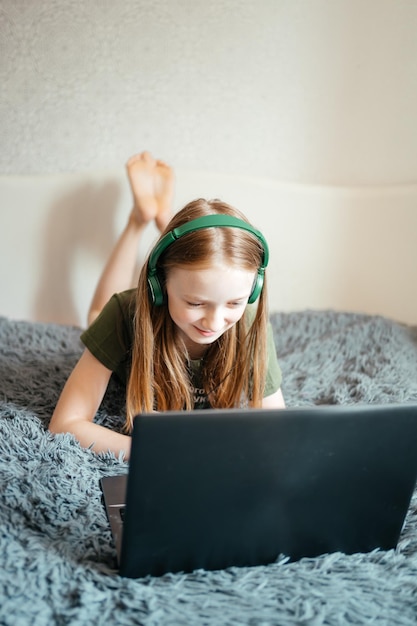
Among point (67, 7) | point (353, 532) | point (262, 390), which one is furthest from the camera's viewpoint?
point (67, 7)

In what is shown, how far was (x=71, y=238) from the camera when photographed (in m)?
1.64

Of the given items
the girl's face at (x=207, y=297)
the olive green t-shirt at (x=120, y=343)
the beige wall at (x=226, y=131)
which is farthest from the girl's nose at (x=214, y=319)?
the beige wall at (x=226, y=131)

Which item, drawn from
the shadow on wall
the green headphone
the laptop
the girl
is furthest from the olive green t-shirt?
the shadow on wall

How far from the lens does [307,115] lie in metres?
1.68

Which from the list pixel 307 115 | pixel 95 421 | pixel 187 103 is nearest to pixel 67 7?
pixel 187 103

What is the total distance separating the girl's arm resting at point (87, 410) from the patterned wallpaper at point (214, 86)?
2.39 feet

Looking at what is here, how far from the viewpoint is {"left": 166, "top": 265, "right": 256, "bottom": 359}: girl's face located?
0.91 meters

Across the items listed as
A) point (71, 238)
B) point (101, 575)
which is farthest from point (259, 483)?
point (71, 238)

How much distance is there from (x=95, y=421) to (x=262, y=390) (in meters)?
0.30

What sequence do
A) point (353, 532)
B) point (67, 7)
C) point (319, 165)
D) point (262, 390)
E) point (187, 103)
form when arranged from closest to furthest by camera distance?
point (353, 532)
point (262, 390)
point (67, 7)
point (187, 103)
point (319, 165)

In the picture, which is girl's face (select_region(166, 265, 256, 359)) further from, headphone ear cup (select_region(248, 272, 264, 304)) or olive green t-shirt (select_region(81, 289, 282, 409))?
olive green t-shirt (select_region(81, 289, 282, 409))

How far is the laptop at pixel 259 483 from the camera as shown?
633 millimetres

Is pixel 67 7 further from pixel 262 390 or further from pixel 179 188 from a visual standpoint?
pixel 262 390

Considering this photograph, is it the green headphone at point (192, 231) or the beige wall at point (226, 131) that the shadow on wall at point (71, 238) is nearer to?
the beige wall at point (226, 131)
